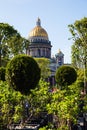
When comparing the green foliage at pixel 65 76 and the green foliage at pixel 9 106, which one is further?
the green foliage at pixel 65 76

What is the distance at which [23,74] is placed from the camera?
14516mm

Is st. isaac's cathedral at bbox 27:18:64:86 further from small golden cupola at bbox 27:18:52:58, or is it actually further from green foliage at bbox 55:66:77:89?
green foliage at bbox 55:66:77:89

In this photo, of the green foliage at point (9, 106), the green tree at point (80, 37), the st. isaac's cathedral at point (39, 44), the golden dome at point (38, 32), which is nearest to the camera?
the green foliage at point (9, 106)

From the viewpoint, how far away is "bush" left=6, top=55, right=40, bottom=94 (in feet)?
47.6

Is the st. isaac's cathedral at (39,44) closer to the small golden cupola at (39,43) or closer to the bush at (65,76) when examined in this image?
the small golden cupola at (39,43)

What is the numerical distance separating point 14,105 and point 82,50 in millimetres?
23173

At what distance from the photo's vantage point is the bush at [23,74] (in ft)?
47.6

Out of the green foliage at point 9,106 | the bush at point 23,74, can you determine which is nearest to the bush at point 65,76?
the green foliage at point 9,106

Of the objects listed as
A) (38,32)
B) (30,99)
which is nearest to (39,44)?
(38,32)

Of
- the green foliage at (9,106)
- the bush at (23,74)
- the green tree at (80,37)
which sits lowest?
the green foliage at (9,106)

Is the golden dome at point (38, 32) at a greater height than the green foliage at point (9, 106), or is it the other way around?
the golden dome at point (38, 32)

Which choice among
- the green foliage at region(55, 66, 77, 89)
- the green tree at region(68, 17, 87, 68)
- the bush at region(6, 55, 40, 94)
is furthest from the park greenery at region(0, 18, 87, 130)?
the green tree at region(68, 17, 87, 68)

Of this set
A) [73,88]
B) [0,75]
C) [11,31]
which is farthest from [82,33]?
[73,88]

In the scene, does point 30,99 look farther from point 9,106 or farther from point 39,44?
point 39,44
